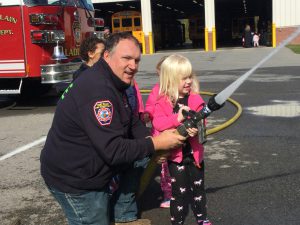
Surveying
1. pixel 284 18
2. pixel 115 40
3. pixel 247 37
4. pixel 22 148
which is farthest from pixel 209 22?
pixel 115 40

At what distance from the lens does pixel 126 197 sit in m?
3.46

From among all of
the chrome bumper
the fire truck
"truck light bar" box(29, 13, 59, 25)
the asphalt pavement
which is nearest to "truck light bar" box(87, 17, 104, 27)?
the fire truck

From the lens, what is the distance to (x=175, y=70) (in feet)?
11.0

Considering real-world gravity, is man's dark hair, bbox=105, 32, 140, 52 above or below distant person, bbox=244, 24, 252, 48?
below

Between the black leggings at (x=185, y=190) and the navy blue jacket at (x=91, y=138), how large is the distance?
99cm

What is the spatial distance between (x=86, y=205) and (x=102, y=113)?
0.60 metres

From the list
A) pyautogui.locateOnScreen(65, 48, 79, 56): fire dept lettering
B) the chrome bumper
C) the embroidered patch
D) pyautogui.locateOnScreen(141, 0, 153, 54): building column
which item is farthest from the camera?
pyautogui.locateOnScreen(141, 0, 153, 54): building column

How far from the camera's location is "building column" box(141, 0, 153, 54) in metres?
31.4

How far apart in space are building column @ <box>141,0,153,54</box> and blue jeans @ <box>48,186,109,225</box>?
2961 cm

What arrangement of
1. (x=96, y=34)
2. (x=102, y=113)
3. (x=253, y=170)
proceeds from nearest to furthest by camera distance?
(x=102, y=113)
(x=253, y=170)
(x=96, y=34)

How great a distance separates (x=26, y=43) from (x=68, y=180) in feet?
21.1

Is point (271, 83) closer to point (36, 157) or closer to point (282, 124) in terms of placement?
point (282, 124)

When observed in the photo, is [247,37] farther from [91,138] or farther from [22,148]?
[91,138]

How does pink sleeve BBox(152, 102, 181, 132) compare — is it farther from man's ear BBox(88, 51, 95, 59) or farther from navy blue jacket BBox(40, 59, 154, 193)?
man's ear BBox(88, 51, 95, 59)
